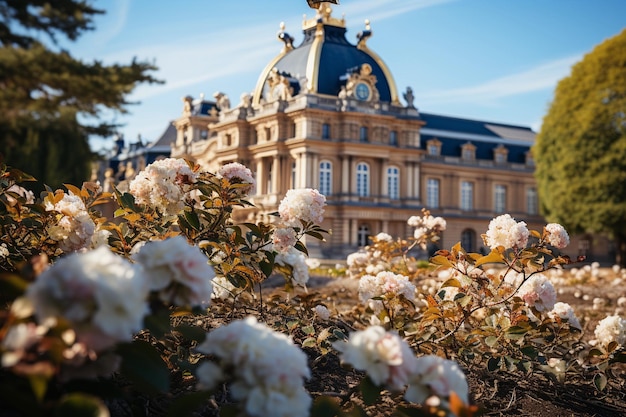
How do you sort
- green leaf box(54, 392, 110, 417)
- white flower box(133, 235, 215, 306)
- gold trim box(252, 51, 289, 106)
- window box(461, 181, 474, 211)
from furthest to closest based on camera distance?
window box(461, 181, 474, 211)
gold trim box(252, 51, 289, 106)
white flower box(133, 235, 215, 306)
green leaf box(54, 392, 110, 417)

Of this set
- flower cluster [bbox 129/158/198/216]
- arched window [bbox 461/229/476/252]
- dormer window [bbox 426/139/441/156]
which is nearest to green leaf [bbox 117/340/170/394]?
flower cluster [bbox 129/158/198/216]

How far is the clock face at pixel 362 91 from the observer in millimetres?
34219

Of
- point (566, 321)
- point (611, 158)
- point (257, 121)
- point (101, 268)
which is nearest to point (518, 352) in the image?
point (566, 321)

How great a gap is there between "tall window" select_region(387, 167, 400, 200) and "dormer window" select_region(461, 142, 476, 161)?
7899 millimetres

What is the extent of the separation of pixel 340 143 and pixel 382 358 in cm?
3175

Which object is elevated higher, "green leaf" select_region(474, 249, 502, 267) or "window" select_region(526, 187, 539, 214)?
"window" select_region(526, 187, 539, 214)

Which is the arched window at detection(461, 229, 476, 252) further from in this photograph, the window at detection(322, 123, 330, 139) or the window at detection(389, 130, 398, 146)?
the window at detection(322, 123, 330, 139)

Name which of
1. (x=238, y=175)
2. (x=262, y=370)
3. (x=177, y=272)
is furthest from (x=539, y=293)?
(x=177, y=272)

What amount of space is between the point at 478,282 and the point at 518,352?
0.82m

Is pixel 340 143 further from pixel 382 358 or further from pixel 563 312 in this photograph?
pixel 382 358

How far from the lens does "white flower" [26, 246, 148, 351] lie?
4.93 ft

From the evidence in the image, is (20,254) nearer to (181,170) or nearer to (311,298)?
(181,170)

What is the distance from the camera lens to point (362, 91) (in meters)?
34.3

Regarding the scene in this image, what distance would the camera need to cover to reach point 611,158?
27406 millimetres
